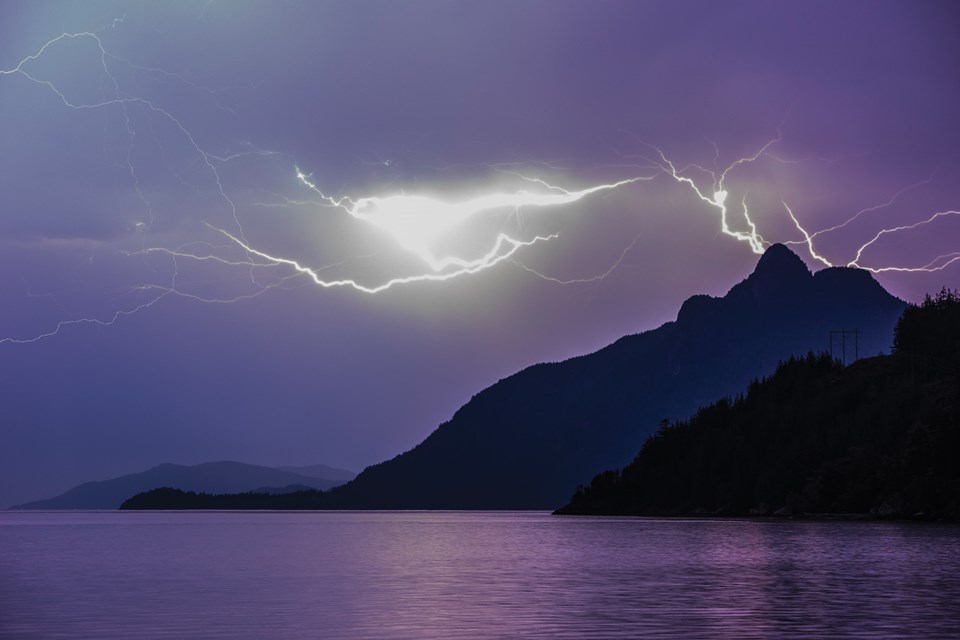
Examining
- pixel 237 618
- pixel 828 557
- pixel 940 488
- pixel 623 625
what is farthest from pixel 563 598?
pixel 940 488

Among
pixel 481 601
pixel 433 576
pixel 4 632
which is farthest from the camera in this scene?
pixel 433 576

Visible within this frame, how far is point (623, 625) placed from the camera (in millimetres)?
39062

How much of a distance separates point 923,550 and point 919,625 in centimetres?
5636

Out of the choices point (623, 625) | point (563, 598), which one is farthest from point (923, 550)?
point (623, 625)

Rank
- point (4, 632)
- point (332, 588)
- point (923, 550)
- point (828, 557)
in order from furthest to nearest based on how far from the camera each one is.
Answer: point (923, 550) → point (828, 557) → point (332, 588) → point (4, 632)

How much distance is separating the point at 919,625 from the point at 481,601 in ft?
58.2

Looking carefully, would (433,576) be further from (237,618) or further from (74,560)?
(74,560)

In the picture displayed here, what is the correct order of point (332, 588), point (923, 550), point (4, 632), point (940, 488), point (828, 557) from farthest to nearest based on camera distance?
point (940, 488), point (923, 550), point (828, 557), point (332, 588), point (4, 632)

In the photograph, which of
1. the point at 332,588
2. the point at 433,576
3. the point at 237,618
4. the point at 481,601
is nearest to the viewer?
the point at 237,618

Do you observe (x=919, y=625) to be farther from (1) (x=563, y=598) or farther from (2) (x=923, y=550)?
(2) (x=923, y=550)

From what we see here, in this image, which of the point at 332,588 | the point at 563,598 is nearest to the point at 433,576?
the point at 332,588

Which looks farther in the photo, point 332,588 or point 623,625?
point 332,588

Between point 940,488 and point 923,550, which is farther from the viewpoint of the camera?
point 940,488

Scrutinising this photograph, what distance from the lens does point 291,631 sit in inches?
1494
